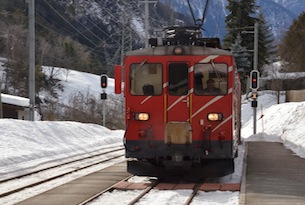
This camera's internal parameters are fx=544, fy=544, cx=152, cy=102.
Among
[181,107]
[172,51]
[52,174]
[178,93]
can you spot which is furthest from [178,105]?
[52,174]

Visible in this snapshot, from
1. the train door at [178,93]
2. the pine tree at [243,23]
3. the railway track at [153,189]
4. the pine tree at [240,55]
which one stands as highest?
the pine tree at [243,23]

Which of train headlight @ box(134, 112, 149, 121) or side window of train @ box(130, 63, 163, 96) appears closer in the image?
train headlight @ box(134, 112, 149, 121)

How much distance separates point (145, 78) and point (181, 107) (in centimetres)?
107

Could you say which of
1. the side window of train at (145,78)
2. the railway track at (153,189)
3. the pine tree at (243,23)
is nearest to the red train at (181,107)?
the side window of train at (145,78)

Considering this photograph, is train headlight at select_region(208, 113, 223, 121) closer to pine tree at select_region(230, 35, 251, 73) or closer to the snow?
the snow

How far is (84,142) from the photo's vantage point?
83.9 feet

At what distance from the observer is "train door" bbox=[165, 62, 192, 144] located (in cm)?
1173

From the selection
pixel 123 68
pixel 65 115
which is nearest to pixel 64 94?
pixel 65 115

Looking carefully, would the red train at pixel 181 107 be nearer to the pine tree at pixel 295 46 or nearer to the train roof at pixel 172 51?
the train roof at pixel 172 51

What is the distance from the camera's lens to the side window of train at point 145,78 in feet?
40.2

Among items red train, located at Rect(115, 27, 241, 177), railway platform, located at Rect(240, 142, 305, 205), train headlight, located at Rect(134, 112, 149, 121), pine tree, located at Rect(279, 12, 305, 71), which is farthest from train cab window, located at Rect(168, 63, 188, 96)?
pine tree, located at Rect(279, 12, 305, 71)

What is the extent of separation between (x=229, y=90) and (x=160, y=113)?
161cm

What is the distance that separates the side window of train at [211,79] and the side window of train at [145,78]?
844 millimetres

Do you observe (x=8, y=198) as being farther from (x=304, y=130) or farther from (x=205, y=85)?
(x=304, y=130)
